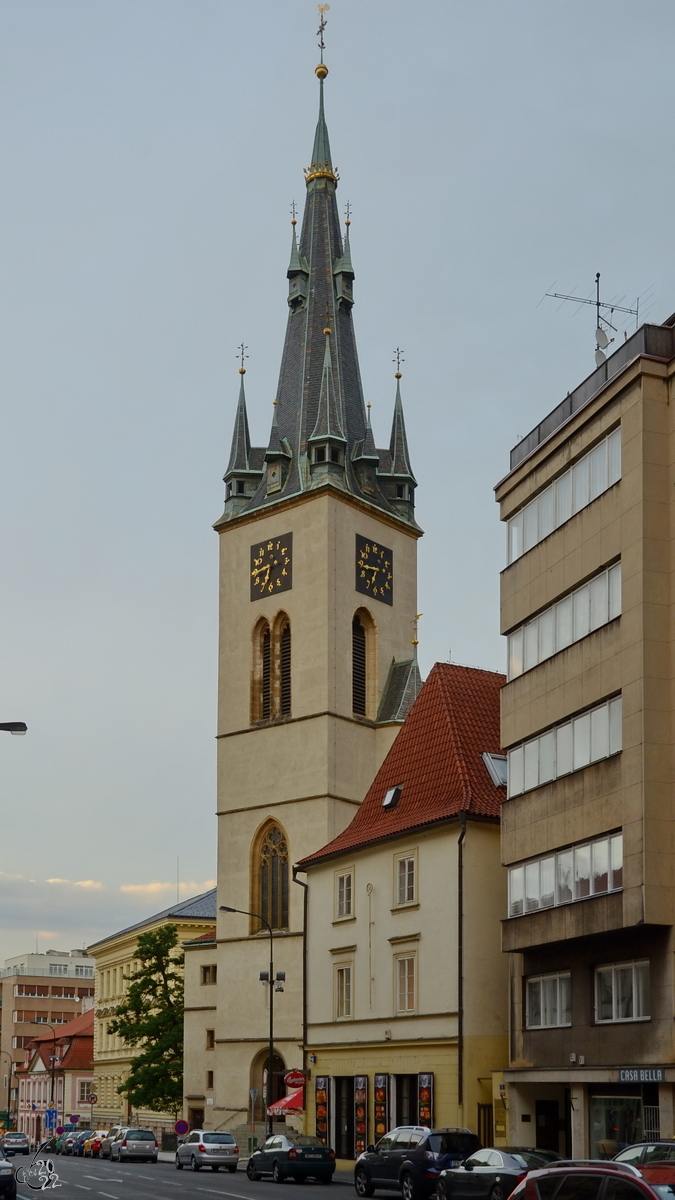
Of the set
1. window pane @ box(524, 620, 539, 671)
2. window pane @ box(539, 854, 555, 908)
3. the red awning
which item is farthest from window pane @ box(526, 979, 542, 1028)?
the red awning

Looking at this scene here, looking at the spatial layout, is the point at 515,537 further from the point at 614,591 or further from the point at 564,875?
the point at 564,875

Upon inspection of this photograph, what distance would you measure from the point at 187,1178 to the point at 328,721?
2519 cm

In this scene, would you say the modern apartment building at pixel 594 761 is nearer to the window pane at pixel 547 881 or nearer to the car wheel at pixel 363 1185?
the window pane at pixel 547 881

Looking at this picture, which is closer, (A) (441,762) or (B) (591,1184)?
(B) (591,1184)

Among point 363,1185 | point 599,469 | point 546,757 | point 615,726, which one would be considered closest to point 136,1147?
point 363,1185

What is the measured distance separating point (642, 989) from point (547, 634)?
8197mm

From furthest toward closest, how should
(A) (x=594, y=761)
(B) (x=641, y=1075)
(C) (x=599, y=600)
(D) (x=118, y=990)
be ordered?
(D) (x=118, y=990) → (C) (x=599, y=600) → (A) (x=594, y=761) → (B) (x=641, y=1075)

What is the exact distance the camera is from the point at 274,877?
214ft

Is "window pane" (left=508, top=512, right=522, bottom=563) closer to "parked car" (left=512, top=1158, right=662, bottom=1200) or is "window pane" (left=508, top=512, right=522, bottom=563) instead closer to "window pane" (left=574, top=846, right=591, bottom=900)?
"window pane" (left=574, top=846, right=591, bottom=900)

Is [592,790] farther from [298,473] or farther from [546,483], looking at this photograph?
[298,473]

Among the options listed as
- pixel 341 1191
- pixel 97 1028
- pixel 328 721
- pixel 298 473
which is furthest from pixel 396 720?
pixel 97 1028

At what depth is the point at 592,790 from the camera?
106 ft

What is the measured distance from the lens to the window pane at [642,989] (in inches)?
1218

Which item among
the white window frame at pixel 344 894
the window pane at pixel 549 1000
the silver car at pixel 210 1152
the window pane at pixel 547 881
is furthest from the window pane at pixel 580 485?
the silver car at pixel 210 1152
